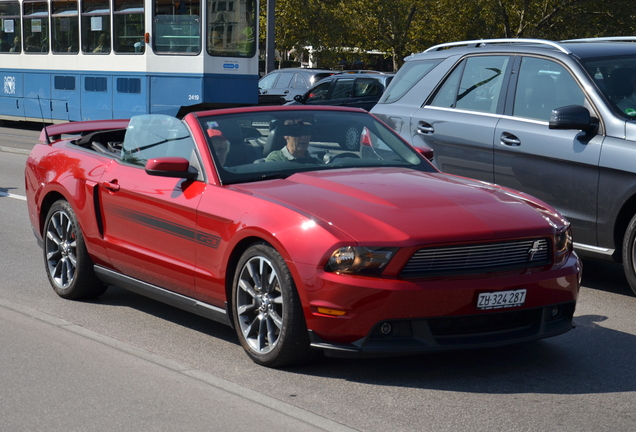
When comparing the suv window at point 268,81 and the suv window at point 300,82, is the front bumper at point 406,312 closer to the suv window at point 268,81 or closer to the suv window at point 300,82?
the suv window at point 300,82

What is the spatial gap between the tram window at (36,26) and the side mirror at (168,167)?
17.0 m

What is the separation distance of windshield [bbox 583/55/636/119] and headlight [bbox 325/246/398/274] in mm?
3201

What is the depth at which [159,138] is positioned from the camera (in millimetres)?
6246

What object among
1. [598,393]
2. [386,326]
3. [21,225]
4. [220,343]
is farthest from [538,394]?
[21,225]

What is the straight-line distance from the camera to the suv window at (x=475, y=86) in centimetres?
793

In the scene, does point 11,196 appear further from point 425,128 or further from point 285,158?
point 285,158

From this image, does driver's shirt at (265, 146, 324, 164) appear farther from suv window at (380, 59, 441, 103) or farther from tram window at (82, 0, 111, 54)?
tram window at (82, 0, 111, 54)

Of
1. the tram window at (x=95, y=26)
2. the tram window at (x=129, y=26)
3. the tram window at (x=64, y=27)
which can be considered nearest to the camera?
the tram window at (x=129, y=26)

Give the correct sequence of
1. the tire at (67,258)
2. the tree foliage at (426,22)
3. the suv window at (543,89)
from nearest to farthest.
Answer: the tire at (67,258) → the suv window at (543,89) → the tree foliage at (426,22)

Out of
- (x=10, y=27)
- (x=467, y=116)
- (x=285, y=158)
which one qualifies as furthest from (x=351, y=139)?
(x=10, y=27)

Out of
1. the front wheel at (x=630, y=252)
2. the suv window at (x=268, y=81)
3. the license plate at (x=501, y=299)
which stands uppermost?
the license plate at (x=501, y=299)

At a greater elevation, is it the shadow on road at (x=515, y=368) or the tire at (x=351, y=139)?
the tire at (x=351, y=139)

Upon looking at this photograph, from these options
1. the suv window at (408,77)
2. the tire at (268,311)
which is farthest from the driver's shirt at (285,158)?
the suv window at (408,77)

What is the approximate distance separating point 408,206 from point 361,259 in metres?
0.50
